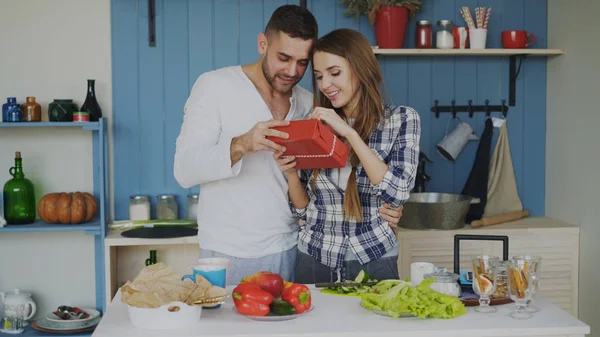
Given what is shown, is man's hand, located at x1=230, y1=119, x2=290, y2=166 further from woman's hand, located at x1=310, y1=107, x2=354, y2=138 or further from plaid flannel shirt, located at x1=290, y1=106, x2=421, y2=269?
plaid flannel shirt, located at x1=290, y1=106, x2=421, y2=269

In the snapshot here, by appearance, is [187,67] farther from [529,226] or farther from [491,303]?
[491,303]

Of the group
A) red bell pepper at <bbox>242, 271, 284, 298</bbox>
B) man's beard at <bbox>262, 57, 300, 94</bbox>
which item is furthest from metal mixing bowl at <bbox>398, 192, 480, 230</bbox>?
red bell pepper at <bbox>242, 271, 284, 298</bbox>

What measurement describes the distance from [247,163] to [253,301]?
75 cm

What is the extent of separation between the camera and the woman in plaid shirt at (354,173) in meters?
2.45

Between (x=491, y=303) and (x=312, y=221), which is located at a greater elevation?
(x=312, y=221)

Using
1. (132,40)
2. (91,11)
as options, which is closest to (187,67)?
(132,40)

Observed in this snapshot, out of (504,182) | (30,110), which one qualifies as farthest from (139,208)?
(504,182)

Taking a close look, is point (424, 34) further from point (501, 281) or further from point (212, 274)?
point (212, 274)

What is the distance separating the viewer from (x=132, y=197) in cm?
394

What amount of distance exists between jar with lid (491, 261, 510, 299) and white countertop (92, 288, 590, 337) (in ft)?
0.20

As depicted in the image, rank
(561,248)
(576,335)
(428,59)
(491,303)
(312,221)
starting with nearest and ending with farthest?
(576,335)
(491,303)
(312,221)
(561,248)
(428,59)

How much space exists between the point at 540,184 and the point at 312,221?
207 centimetres

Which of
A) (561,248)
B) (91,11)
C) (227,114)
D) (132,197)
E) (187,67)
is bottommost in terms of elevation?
(561,248)

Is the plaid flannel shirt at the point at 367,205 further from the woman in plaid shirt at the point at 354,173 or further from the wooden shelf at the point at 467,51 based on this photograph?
the wooden shelf at the point at 467,51
